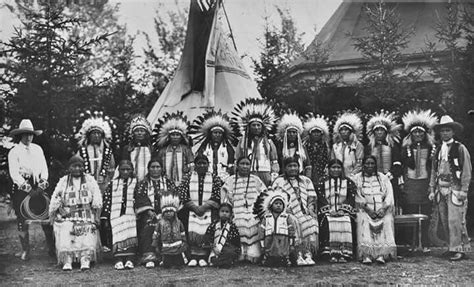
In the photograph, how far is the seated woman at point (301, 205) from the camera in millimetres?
5906

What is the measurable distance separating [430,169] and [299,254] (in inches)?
79.9

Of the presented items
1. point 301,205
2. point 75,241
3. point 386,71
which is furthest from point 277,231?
point 386,71

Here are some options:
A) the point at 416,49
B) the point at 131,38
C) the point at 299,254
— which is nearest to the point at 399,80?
the point at 416,49

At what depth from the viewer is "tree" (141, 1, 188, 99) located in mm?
16297

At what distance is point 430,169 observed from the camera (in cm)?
670

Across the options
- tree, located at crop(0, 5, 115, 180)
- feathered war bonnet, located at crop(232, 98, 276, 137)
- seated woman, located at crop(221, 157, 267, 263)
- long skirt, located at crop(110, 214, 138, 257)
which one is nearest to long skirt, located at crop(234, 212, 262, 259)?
seated woman, located at crop(221, 157, 267, 263)

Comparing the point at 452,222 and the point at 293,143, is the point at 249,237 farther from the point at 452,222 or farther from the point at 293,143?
the point at 452,222

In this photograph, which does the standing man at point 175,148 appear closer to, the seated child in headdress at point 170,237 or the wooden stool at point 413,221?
the seated child in headdress at point 170,237

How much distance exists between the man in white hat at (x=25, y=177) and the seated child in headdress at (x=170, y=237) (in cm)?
141

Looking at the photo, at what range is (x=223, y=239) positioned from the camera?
19.4 feet

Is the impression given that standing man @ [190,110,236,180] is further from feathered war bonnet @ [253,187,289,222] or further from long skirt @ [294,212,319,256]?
long skirt @ [294,212,319,256]

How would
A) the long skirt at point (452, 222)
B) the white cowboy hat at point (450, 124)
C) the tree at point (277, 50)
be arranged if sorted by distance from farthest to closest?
the tree at point (277, 50)
the white cowboy hat at point (450, 124)
the long skirt at point (452, 222)

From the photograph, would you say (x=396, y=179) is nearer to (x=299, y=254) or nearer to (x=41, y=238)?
(x=299, y=254)

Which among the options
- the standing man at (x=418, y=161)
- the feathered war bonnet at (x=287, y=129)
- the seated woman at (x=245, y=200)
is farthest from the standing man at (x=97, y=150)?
the standing man at (x=418, y=161)
